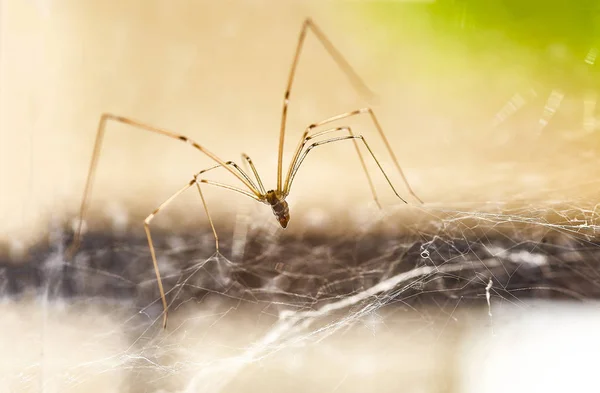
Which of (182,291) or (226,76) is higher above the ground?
(226,76)

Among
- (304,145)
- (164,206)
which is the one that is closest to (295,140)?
(304,145)

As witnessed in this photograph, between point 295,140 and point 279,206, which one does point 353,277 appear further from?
point 295,140

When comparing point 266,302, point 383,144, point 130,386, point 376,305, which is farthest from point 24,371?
point 383,144

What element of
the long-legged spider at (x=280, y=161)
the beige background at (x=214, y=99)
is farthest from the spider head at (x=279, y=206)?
the beige background at (x=214, y=99)

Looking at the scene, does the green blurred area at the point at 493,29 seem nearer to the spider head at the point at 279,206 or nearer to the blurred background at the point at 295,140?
the blurred background at the point at 295,140

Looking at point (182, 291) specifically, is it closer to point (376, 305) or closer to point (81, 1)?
point (376, 305)

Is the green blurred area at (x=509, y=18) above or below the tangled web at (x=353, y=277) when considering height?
above

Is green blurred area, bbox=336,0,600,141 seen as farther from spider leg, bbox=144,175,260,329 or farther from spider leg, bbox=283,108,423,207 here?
spider leg, bbox=144,175,260,329
